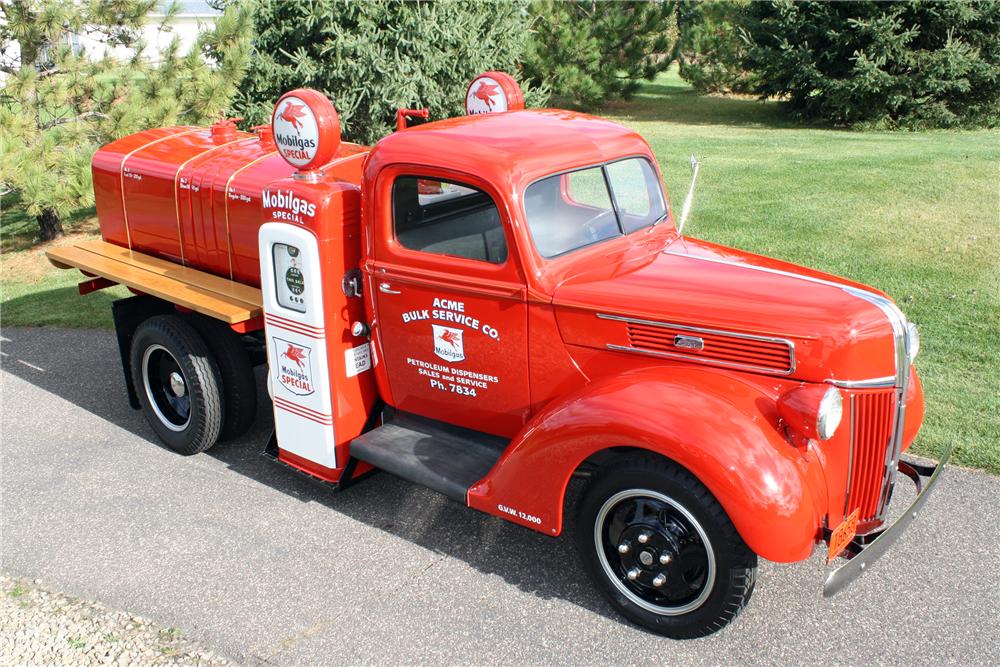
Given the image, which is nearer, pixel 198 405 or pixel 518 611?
pixel 518 611

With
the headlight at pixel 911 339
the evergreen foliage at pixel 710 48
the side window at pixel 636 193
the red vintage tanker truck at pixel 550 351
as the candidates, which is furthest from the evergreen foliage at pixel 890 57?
the headlight at pixel 911 339

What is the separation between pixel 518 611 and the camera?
12.8 feet

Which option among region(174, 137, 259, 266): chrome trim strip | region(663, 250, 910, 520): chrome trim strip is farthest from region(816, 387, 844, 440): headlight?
region(174, 137, 259, 266): chrome trim strip

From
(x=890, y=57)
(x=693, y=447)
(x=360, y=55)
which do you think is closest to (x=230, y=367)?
(x=693, y=447)

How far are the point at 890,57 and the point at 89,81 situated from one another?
42.0ft

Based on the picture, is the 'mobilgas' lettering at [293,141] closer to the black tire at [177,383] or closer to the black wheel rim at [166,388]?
the black tire at [177,383]

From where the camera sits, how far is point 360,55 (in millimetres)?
11602

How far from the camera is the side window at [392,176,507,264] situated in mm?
4172

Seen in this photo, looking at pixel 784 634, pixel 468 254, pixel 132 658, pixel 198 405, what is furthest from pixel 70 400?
pixel 784 634

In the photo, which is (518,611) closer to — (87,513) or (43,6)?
(87,513)

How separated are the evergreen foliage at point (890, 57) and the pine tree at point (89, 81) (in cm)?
1032

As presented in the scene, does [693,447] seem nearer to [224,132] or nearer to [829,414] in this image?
[829,414]

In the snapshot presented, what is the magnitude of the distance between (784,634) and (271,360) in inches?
119

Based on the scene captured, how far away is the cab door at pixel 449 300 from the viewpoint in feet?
13.3
